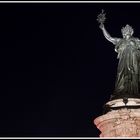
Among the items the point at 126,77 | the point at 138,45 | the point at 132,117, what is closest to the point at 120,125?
the point at 132,117

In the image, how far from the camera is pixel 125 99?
12.2 m

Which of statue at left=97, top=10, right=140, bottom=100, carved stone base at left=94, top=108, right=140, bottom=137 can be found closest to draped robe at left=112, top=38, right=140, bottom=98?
statue at left=97, top=10, right=140, bottom=100

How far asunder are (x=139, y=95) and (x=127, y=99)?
0.58 metres

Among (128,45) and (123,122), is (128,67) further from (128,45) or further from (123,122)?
(123,122)

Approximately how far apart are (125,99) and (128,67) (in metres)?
1.32

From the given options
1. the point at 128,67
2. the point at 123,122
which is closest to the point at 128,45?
the point at 128,67

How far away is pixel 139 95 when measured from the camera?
1268 cm

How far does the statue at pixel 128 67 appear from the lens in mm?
12789

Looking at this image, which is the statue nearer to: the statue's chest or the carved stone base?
the statue's chest

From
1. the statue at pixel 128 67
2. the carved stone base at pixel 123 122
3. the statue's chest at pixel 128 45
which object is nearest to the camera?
the carved stone base at pixel 123 122

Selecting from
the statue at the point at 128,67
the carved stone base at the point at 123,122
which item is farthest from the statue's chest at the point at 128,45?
the carved stone base at the point at 123,122

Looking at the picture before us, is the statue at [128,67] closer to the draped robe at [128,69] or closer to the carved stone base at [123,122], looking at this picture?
the draped robe at [128,69]

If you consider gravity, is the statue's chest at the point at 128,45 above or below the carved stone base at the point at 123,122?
above

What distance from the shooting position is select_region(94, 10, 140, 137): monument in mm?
12008
